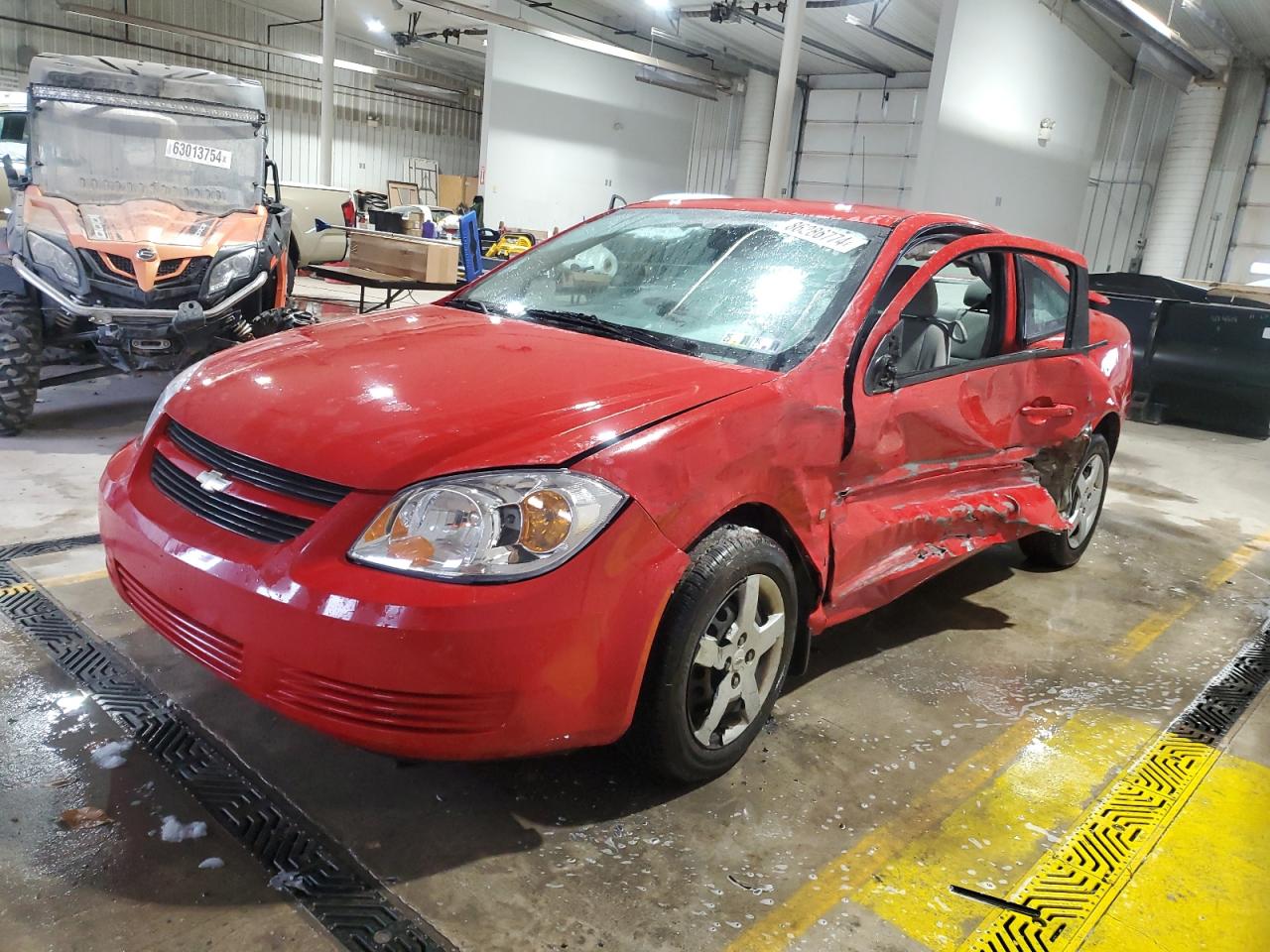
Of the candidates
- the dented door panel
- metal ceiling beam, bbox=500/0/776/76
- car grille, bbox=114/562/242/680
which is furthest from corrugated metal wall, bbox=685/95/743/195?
car grille, bbox=114/562/242/680

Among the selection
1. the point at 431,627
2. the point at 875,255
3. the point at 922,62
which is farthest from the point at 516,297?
the point at 922,62

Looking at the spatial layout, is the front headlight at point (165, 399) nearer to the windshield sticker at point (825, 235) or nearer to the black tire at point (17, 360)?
the windshield sticker at point (825, 235)

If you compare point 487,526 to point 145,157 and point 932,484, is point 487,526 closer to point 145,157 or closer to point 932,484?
point 932,484

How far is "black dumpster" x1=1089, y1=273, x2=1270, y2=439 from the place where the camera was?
8.05 metres

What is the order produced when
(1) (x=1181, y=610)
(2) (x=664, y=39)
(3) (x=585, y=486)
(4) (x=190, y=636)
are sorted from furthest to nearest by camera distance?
(2) (x=664, y=39) < (1) (x=1181, y=610) < (4) (x=190, y=636) < (3) (x=585, y=486)

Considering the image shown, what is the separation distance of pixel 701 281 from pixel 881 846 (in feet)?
5.27

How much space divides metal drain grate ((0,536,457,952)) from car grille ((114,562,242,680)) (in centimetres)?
39

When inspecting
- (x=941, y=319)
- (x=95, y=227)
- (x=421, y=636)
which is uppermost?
(x=941, y=319)

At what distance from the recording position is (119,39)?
21.1 metres

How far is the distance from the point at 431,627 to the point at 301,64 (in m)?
26.8

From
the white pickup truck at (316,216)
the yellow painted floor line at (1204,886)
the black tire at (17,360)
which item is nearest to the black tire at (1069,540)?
the yellow painted floor line at (1204,886)

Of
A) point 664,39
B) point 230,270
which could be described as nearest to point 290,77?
point 664,39

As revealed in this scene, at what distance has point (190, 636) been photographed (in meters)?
1.92

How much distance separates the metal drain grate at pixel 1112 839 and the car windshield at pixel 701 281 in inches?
53.0
